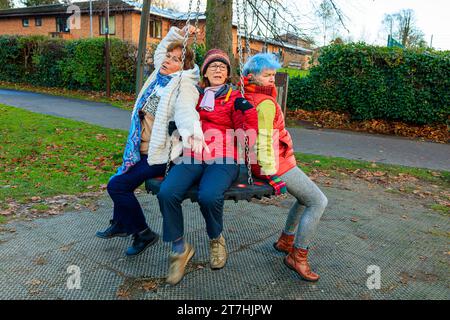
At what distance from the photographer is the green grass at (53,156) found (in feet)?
19.1

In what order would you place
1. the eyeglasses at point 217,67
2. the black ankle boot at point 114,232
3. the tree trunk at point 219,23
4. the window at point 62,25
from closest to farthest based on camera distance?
the eyeglasses at point 217,67 → the black ankle boot at point 114,232 → the tree trunk at point 219,23 → the window at point 62,25

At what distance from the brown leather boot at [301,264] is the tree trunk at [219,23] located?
4656 millimetres

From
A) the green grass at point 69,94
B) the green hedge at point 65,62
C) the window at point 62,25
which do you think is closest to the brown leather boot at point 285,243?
the green grass at point 69,94

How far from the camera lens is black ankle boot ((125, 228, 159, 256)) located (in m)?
3.61

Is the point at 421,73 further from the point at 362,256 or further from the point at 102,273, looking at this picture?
the point at 102,273

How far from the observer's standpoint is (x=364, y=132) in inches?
489

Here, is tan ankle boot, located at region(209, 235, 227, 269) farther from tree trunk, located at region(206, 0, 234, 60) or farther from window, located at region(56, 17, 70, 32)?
window, located at region(56, 17, 70, 32)

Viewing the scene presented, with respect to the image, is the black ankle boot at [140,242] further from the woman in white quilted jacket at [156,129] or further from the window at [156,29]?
the window at [156,29]

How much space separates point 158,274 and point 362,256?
5.87ft

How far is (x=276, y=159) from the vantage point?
327cm

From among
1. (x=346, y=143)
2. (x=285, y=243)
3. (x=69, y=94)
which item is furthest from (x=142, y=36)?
(x=69, y=94)

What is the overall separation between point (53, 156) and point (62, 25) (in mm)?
32399

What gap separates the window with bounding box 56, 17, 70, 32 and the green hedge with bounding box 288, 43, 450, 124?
28.4 meters

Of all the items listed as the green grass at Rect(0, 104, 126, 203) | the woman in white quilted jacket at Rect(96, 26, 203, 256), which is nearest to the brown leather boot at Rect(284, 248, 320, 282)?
the woman in white quilted jacket at Rect(96, 26, 203, 256)
